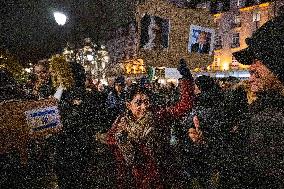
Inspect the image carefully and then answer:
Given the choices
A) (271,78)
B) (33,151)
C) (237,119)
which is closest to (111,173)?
(33,151)

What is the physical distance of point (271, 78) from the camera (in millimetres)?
2229

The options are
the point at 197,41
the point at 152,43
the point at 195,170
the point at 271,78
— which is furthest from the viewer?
the point at 195,170

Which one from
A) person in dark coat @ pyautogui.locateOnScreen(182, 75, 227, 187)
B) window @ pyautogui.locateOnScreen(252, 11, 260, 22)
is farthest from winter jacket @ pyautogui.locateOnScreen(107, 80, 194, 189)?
window @ pyautogui.locateOnScreen(252, 11, 260, 22)

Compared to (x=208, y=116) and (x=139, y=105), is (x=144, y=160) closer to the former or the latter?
(x=139, y=105)

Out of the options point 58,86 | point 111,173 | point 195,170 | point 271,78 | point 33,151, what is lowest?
point 111,173

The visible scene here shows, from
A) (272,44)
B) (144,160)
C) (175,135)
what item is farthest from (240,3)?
(272,44)

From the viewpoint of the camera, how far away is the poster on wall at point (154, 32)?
3.25 meters

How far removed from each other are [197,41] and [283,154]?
2203mm

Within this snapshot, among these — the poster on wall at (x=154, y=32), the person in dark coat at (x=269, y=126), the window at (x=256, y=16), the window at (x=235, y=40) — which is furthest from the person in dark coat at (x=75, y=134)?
the window at (x=235, y=40)

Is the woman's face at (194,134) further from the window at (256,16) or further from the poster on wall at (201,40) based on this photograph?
the window at (256,16)

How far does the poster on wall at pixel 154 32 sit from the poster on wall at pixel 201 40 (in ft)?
1.21

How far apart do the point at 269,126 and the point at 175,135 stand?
3.79 m

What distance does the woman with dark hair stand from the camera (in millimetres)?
4457

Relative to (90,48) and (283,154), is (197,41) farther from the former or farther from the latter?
(90,48)
